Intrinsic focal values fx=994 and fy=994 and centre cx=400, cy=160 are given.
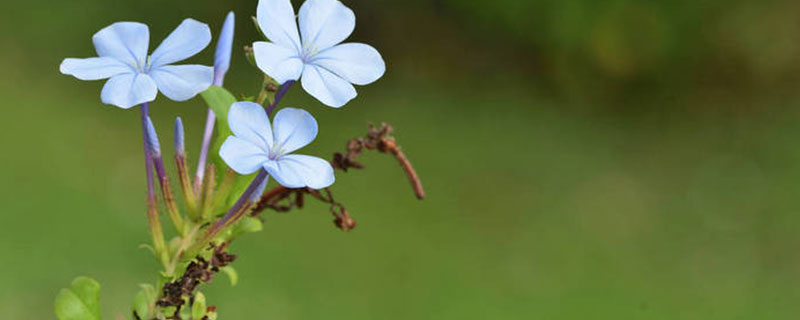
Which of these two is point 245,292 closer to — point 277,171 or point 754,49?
point 277,171

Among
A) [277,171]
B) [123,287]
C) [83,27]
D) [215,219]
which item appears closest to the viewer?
[277,171]

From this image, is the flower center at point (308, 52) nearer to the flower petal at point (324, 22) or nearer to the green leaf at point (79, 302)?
the flower petal at point (324, 22)

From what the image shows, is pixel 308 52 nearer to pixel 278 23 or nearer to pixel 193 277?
pixel 278 23

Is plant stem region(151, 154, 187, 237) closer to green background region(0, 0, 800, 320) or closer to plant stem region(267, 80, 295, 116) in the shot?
plant stem region(267, 80, 295, 116)

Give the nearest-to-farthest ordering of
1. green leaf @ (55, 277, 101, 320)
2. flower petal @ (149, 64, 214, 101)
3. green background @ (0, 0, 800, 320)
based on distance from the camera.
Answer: flower petal @ (149, 64, 214, 101) → green leaf @ (55, 277, 101, 320) → green background @ (0, 0, 800, 320)

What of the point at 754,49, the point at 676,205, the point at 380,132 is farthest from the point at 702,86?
the point at 380,132

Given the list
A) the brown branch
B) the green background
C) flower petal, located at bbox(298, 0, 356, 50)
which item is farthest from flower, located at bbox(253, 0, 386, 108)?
the green background
